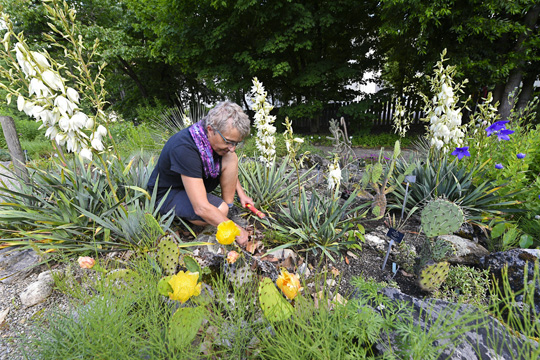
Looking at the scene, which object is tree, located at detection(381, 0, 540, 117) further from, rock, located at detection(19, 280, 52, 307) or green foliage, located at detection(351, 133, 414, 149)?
rock, located at detection(19, 280, 52, 307)

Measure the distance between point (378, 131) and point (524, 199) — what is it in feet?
29.3

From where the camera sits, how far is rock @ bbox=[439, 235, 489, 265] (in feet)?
6.73

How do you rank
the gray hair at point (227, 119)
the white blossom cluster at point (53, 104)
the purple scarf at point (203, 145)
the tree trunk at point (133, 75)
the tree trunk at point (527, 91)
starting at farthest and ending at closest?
the tree trunk at point (133, 75), the tree trunk at point (527, 91), the purple scarf at point (203, 145), the gray hair at point (227, 119), the white blossom cluster at point (53, 104)

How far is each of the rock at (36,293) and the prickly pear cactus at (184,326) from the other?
127cm

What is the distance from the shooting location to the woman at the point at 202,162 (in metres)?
2.12

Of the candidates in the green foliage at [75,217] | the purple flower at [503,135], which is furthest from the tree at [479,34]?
the green foliage at [75,217]

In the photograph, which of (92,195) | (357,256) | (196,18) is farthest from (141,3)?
(357,256)

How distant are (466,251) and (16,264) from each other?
3780mm

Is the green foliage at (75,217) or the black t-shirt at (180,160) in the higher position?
the black t-shirt at (180,160)

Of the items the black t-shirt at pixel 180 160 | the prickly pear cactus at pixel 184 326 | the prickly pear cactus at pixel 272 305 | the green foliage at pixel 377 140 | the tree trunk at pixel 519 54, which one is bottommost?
the green foliage at pixel 377 140

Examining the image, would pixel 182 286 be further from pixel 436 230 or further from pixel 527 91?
A: pixel 527 91

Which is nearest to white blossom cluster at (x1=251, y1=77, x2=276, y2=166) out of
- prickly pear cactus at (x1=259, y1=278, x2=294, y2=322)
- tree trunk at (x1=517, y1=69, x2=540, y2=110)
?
prickly pear cactus at (x1=259, y1=278, x2=294, y2=322)

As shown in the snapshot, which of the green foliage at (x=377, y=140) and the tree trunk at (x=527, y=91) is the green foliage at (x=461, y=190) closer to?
the green foliage at (x=377, y=140)

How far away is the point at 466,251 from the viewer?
7.00 ft
